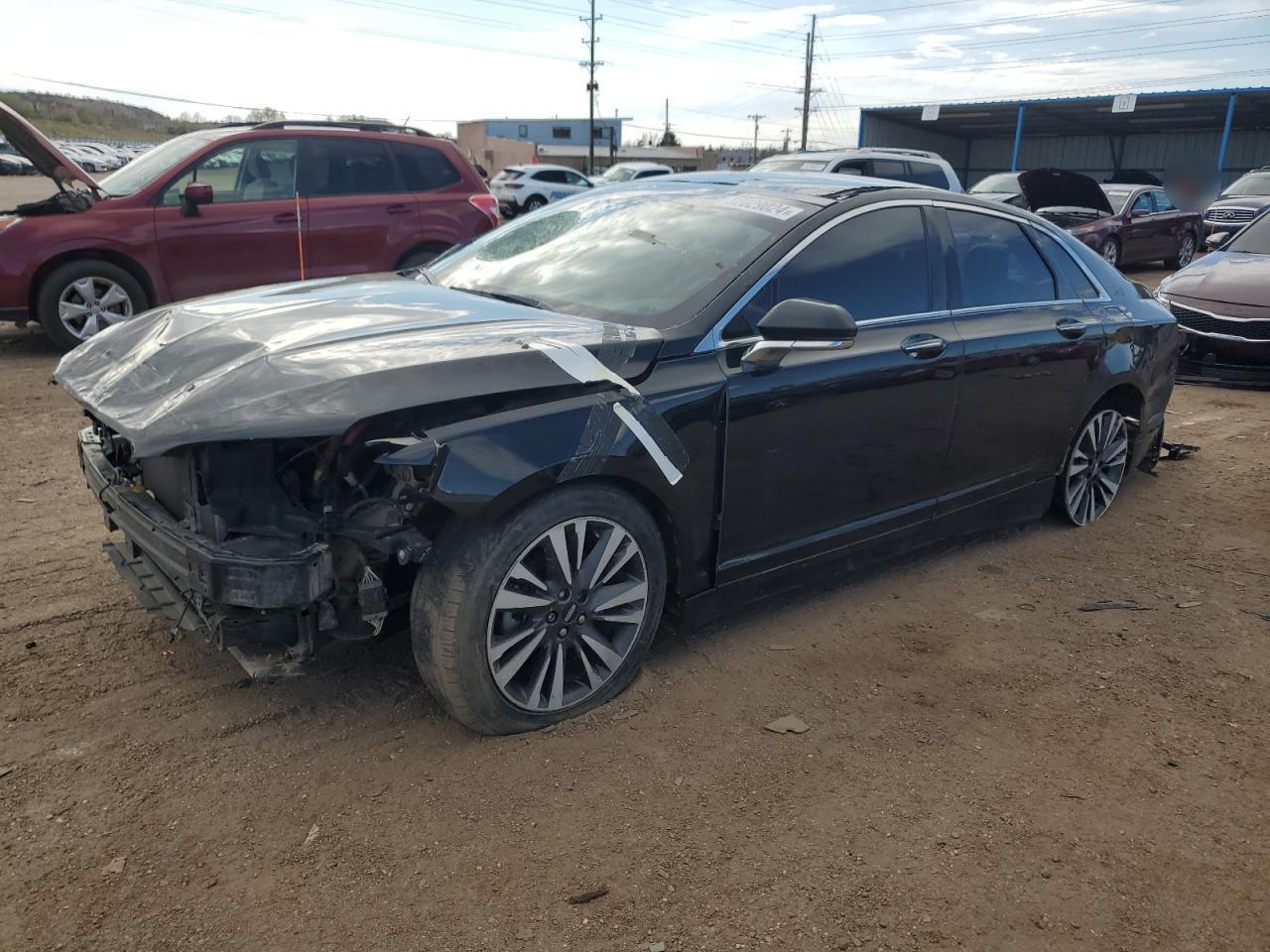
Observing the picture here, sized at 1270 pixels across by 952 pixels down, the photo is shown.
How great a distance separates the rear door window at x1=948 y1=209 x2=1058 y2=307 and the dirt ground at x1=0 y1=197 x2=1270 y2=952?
137 cm

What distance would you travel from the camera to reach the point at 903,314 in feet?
12.4

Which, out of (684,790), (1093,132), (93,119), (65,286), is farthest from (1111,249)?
(93,119)

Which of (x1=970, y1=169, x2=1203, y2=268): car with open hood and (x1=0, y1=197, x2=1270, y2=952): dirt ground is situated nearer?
(x1=0, y1=197, x2=1270, y2=952): dirt ground

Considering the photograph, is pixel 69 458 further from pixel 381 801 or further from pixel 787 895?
pixel 787 895

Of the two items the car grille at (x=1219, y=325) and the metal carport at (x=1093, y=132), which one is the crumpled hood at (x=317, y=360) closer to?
the car grille at (x=1219, y=325)

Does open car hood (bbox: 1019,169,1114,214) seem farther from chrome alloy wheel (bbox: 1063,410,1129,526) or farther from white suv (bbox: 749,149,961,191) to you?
chrome alloy wheel (bbox: 1063,410,1129,526)

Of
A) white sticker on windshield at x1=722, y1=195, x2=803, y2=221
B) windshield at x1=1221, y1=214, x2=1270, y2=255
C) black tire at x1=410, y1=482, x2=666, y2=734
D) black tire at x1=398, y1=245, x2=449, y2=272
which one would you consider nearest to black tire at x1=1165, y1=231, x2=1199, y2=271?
windshield at x1=1221, y1=214, x2=1270, y2=255

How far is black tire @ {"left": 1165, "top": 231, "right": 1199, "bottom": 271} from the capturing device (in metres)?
17.1

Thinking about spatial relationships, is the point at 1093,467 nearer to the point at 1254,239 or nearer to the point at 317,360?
the point at 317,360

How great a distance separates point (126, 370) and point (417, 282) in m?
1.28

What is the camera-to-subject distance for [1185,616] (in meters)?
4.03

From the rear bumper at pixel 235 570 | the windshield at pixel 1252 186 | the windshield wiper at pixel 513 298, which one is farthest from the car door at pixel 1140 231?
the rear bumper at pixel 235 570

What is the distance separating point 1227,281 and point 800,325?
6.94 m

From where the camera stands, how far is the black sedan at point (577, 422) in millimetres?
2613
